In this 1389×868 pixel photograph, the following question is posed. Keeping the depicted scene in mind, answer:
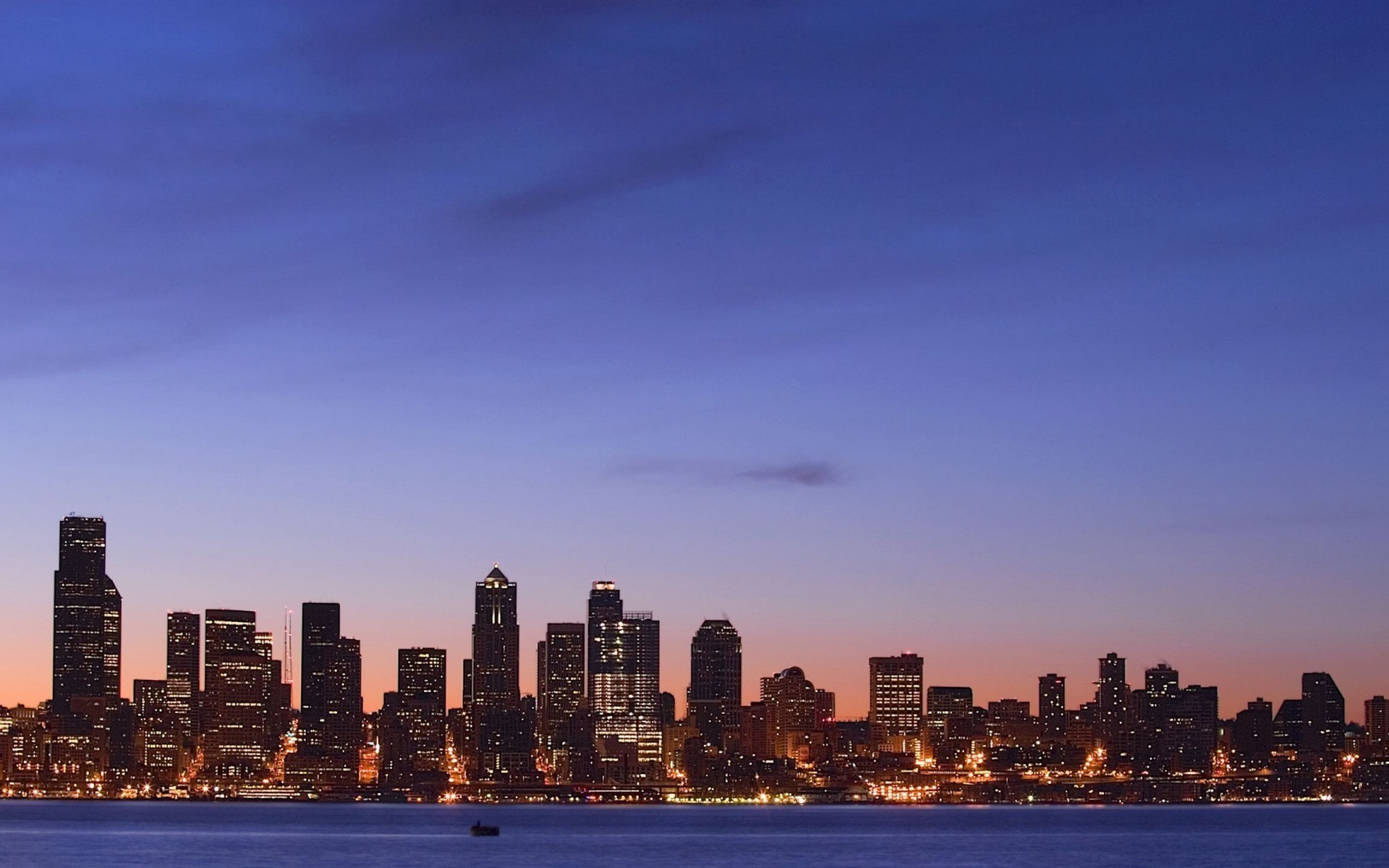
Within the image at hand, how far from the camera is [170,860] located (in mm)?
158375

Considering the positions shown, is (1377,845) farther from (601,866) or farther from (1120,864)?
(601,866)

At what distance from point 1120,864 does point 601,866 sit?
125 feet

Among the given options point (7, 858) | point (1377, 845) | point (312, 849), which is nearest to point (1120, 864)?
point (1377, 845)

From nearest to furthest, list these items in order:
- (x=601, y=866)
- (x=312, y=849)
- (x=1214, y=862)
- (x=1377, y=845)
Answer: (x=601, y=866) < (x=1214, y=862) < (x=312, y=849) < (x=1377, y=845)

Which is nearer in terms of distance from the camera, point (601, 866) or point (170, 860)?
point (601, 866)

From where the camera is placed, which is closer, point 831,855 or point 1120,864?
point 1120,864

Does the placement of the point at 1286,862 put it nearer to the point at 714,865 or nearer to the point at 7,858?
the point at 714,865

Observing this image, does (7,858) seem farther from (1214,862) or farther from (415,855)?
(1214,862)

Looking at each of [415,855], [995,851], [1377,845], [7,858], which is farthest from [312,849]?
[1377,845]

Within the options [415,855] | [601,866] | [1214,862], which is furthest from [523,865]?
[1214,862]

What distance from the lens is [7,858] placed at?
506 feet

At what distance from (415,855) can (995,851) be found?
159 ft

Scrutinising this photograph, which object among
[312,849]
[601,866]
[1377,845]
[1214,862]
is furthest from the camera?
[1377,845]

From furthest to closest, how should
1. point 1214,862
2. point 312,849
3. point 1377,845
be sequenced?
point 1377,845 < point 312,849 < point 1214,862
